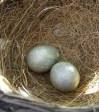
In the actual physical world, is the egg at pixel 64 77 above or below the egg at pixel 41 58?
below

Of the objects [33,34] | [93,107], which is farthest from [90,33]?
[93,107]

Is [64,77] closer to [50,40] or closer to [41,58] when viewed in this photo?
[41,58]

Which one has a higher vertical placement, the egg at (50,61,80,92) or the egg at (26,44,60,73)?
the egg at (26,44,60,73)

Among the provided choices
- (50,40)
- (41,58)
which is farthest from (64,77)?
(50,40)
